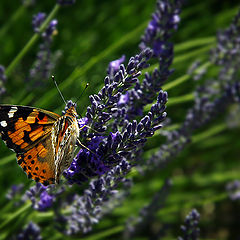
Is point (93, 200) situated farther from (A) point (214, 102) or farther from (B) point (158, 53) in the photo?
(A) point (214, 102)

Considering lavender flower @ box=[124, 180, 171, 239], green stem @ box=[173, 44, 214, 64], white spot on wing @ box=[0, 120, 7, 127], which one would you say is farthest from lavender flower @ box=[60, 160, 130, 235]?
green stem @ box=[173, 44, 214, 64]

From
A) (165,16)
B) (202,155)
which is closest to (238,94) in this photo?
(165,16)

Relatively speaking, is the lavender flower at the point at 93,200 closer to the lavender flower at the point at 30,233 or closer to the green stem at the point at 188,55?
the lavender flower at the point at 30,233

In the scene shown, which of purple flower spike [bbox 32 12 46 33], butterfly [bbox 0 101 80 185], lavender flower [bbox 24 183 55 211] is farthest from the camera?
purple flower spike [bbox 32 12 46 33]

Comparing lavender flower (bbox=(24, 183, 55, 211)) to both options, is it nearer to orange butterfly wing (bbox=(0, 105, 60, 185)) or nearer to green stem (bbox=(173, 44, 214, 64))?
orange butterfly wing (bbox=(0, 105, 60, 185))

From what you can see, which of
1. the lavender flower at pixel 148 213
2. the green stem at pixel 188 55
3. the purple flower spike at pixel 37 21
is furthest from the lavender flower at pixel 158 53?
the lavender flower at pixel 148 213

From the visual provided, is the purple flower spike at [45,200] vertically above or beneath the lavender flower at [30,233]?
above

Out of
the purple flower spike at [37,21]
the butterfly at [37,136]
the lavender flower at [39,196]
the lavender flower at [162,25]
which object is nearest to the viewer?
the butterfly at [37,136]

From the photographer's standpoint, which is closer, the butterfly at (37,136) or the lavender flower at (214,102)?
the butterfly at (37,136)
